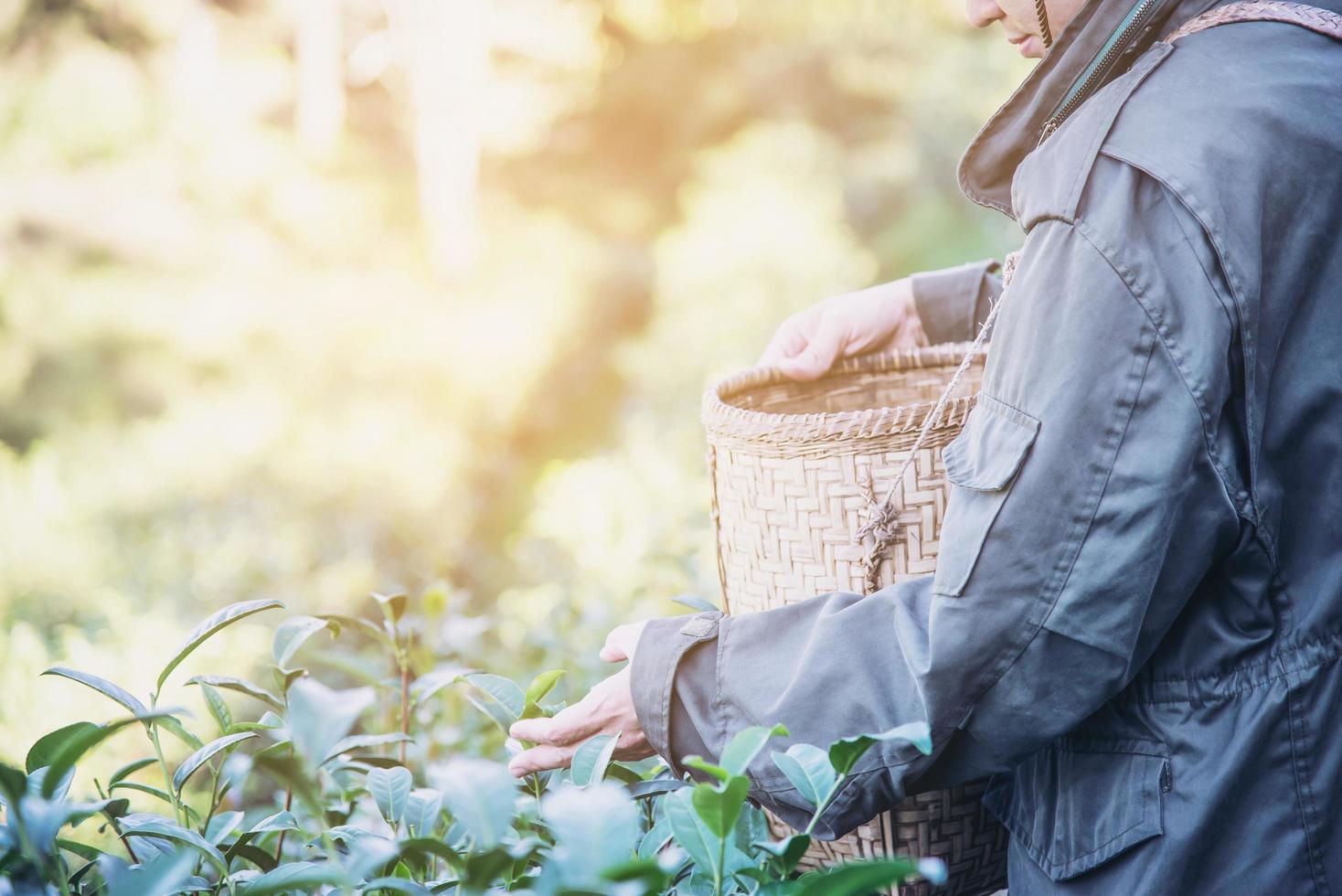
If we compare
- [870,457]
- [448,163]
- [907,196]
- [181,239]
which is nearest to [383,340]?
[181,239]

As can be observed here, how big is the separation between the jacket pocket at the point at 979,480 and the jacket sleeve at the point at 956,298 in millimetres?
567

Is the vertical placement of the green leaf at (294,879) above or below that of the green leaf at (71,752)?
below

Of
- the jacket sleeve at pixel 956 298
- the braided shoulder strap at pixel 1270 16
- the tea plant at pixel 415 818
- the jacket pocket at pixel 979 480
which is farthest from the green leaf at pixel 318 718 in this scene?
the jacket sleeve at pixel 956 298

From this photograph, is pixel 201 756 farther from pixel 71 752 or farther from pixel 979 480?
pixel 979 480

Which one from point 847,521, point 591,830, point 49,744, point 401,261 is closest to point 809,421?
point 847,521

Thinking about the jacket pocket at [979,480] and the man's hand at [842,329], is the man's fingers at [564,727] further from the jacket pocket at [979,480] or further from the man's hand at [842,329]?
the man's hand at [842,329]

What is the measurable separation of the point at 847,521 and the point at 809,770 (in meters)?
0.32

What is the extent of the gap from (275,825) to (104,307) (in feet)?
27.9

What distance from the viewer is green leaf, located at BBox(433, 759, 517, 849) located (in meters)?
0.58

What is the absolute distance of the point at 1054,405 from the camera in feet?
2.61

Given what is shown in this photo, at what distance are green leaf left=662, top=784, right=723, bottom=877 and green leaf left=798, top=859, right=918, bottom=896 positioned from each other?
0.07 meters

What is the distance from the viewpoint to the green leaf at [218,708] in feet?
3.37

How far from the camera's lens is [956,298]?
1399mm

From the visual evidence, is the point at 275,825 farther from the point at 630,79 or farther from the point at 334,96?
the point at 630,79
